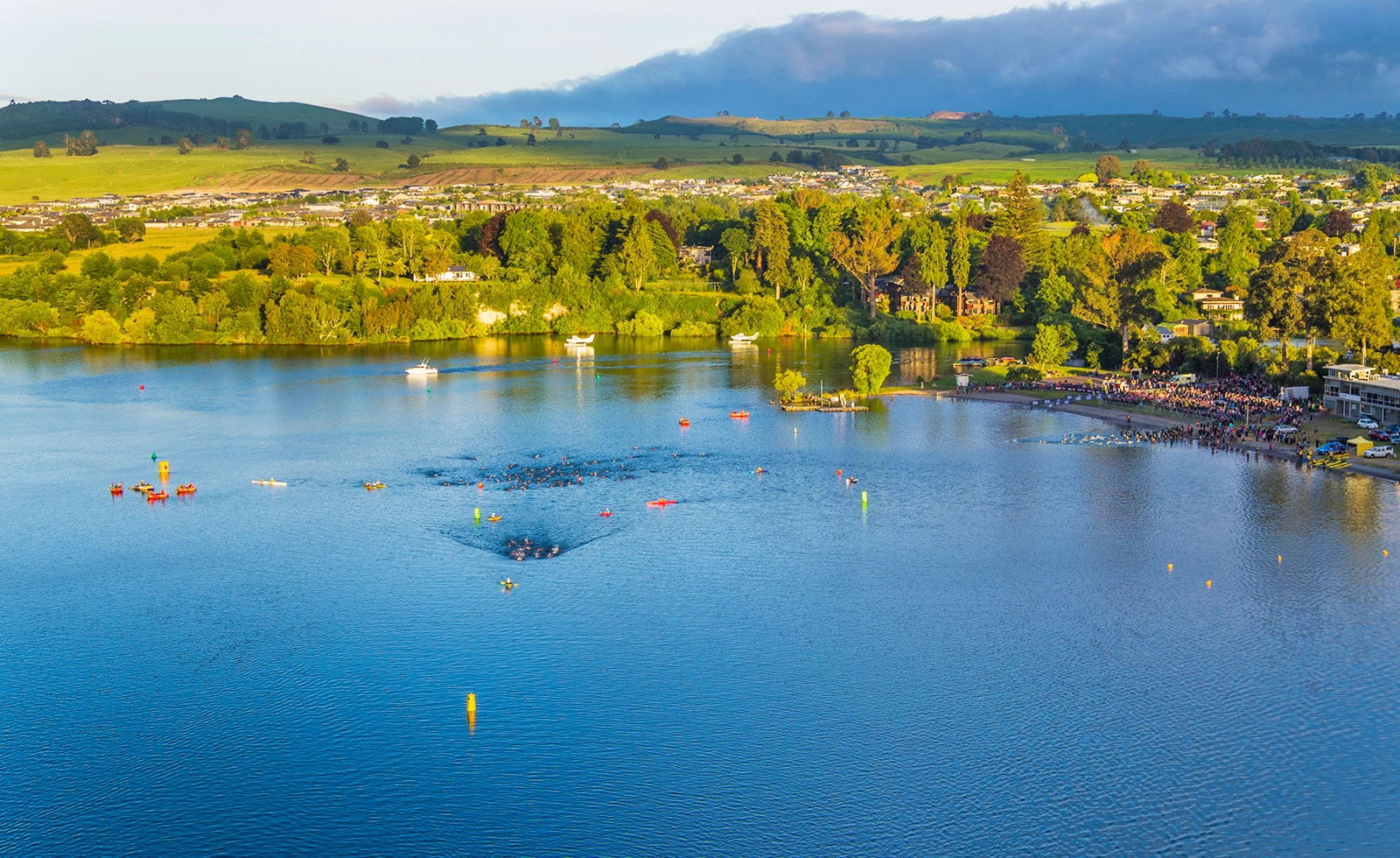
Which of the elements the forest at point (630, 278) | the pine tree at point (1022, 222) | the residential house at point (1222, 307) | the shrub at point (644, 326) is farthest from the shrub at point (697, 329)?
the residential house at point (1222, 307)

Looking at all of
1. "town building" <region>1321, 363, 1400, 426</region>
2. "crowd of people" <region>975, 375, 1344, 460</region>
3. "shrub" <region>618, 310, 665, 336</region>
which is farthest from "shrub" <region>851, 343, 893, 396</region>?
"shrub" <region>618, 310, 665, 336</region>

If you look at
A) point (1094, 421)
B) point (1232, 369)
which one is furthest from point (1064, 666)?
point (1232, 369)

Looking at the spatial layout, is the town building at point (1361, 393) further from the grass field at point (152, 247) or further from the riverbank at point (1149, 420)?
the grass field at point (152, 247)

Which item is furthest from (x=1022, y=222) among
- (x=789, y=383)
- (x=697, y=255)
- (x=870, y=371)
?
(x=789, y=383)

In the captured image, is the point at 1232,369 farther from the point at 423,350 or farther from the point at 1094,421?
the point at 423,350

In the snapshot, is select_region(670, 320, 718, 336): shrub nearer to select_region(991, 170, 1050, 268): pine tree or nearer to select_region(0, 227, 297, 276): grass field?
select_region(991, 170, 1050, 268): pine tree

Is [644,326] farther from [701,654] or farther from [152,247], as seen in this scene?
[701,654]
